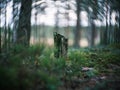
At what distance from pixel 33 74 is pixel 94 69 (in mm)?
2255

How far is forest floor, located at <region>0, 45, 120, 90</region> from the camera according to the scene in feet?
9.56

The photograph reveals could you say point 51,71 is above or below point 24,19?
below

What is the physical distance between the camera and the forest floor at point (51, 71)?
2914 mm

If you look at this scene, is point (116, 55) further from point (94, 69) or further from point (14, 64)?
point (14, 64)

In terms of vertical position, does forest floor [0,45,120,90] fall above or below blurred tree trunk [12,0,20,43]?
below

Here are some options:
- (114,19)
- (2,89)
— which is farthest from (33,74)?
(114,19)

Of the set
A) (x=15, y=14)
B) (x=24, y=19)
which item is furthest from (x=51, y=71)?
(x=24, y=19)

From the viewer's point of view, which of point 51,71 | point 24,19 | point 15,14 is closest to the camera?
point 51,71

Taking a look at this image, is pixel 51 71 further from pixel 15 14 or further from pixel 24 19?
pixel 24 19

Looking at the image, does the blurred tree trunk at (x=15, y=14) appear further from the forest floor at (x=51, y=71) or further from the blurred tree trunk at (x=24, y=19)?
the forest floor at (x=51, y=71)

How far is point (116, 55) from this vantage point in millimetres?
6223

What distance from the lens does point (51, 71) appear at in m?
3.87

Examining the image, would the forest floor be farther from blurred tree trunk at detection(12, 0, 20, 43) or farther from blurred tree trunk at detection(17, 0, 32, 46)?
blurred tree trunk at detection(12, 0, 20, 43)

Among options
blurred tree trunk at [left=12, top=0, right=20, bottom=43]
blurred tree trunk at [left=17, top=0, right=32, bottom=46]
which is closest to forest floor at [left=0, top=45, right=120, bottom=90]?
blurred tree trunk at [left=17, top=0, right=32, bottom=46]
